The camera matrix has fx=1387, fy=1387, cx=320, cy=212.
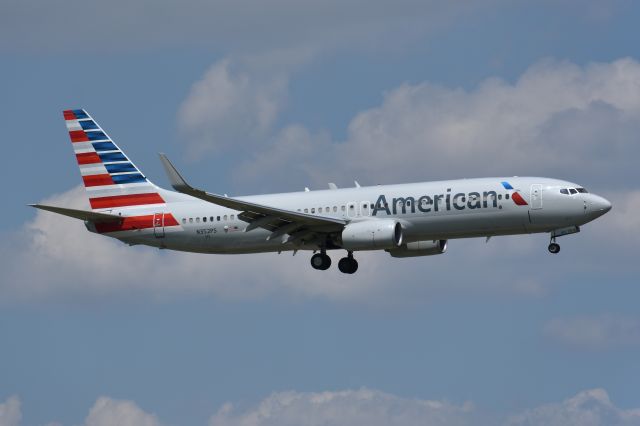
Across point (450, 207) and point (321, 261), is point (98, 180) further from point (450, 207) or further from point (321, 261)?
point (450, 207)

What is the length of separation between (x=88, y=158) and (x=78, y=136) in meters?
1.69

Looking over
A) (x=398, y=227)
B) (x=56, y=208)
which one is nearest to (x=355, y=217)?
(x=398, y=227)

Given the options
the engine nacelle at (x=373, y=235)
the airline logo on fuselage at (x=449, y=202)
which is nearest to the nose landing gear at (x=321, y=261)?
the engine nacelle at (x=373, y=235)

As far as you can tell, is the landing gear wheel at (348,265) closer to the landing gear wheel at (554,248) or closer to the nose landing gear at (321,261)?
the nose landing gear at (321,261)

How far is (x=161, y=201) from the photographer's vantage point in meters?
77.9

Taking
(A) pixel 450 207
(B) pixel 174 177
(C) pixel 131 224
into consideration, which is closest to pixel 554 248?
(A) pixel 450 207

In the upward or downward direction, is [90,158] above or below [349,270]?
above

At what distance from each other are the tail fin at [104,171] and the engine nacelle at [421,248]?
540 inches

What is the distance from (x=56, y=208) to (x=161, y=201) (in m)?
7.97

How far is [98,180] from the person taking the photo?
8031cm

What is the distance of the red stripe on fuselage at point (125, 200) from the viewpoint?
3083 inches

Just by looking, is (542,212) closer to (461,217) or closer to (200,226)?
(461,217)

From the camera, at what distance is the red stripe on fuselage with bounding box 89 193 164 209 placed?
78312 mm

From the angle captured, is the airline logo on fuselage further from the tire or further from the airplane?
the tire
